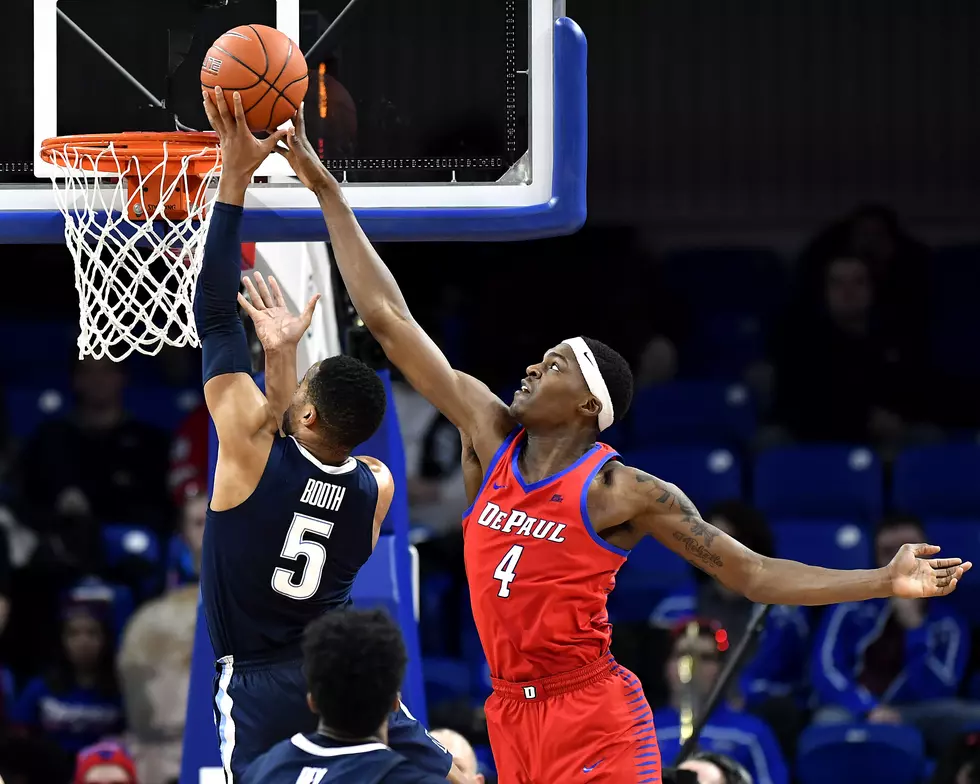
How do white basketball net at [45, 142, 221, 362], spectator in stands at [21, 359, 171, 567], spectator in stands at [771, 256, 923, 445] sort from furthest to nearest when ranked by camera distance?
spectator in stands at [771, 256, 923, 445]
spectator in stands at [21, 359, 171, 567]
white basketball net at [45, 142, 221, 362]

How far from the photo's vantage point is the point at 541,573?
444 cm

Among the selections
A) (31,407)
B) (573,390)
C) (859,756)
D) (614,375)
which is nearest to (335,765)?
(573,390)

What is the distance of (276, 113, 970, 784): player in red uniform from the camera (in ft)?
14.5

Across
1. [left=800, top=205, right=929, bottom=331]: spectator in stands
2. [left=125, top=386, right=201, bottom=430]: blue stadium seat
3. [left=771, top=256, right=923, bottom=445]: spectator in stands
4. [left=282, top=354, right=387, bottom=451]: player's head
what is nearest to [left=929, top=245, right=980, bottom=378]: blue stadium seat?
[left=800, top=205, right=929, bottom=331]: spectator in stands

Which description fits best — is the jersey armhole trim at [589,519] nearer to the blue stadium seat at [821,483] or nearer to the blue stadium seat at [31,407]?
the blue stadium seat at [821,483]

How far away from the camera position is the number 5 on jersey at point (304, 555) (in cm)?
436

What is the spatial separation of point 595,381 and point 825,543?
14.5 feet

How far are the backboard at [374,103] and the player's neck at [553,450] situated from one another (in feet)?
2.19

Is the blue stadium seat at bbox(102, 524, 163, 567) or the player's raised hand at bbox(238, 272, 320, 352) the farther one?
the blue stadium seat at bbox(102, 524, 163, 567)

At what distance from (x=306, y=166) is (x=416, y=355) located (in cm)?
63

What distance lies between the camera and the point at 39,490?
30.8 feet

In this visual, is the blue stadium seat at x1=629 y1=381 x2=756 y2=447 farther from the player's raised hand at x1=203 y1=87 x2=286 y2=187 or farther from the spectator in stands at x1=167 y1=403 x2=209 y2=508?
the player's raised hand at x1=203 y1=87 x2=286 y2=187

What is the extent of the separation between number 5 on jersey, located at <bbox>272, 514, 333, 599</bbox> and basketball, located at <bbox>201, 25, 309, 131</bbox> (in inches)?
44.6

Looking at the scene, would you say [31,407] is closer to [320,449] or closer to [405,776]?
[320,449]
